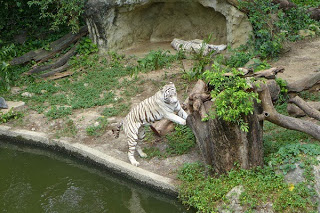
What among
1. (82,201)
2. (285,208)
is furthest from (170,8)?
(285,208)

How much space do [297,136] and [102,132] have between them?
11.7 ft

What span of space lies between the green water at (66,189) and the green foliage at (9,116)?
1157 millimetres

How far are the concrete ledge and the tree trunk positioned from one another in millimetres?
835

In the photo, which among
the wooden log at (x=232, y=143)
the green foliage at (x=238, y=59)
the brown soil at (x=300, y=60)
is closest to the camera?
the wooden log at (x=232, y=143)

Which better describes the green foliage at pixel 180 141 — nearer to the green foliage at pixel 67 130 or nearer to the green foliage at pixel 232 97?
the green foliage at pixel 232 97

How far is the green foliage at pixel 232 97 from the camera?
5.82 meters

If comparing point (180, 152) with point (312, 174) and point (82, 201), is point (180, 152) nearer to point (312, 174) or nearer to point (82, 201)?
point (82, 201)

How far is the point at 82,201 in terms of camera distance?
6.91 meters

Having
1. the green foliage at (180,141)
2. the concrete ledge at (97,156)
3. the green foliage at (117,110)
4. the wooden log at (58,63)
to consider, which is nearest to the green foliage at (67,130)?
the concrete ledge at (97,156)

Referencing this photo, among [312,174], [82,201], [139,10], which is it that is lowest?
[82,201]

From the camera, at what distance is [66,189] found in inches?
287

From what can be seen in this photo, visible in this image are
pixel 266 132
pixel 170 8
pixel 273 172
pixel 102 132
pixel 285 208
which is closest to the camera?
pixel 285 208

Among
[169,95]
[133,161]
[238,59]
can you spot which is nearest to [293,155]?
[169,95]

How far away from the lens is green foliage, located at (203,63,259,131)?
582 centimetres
